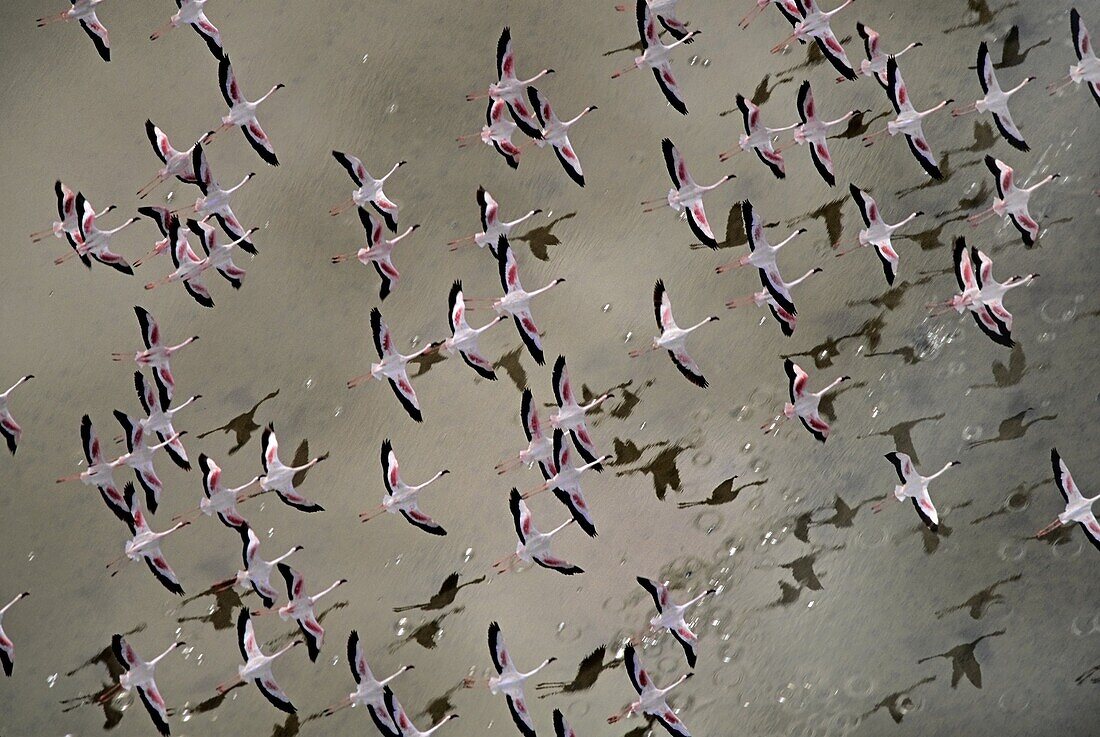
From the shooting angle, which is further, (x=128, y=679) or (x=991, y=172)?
(x=991, y=172)

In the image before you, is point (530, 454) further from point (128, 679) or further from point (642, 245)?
point (128, 679)

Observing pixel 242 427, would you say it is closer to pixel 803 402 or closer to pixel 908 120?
pixel 803 402

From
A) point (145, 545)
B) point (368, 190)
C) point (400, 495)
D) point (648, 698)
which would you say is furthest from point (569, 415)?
point (145, 545)

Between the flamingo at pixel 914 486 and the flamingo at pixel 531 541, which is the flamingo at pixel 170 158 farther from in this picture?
the flamingo at pixel 914 486

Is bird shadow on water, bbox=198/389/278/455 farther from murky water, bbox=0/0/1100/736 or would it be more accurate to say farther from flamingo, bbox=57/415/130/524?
flamingo, bbox=57/415/130/524

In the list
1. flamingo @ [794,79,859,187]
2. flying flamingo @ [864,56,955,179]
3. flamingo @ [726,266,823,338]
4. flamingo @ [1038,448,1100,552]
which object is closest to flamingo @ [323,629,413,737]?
flamingo @ [726,266,823,338]

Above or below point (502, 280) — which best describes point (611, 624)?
below

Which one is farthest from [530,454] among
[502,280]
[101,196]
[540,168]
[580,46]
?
[101,196]
